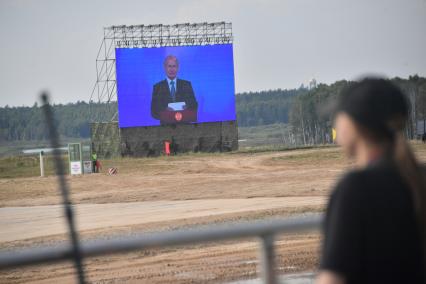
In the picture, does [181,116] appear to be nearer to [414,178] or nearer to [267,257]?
[267,257]

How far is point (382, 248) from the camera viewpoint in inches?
96.4

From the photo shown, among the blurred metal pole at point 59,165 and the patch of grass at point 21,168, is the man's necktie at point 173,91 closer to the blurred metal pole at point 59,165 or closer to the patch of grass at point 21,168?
the patch of grass at point 21,168

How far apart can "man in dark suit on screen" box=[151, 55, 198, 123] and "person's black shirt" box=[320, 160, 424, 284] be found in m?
66.1

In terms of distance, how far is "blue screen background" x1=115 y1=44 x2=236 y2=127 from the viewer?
225 feet

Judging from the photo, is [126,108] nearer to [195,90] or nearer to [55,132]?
[195,90]

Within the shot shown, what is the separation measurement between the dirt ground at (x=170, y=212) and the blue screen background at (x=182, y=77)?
587 inches

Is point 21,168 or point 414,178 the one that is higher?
point 414,178

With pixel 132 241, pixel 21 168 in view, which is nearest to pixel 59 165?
pixel 132 241

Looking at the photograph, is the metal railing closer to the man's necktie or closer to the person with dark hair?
the person with dark hair

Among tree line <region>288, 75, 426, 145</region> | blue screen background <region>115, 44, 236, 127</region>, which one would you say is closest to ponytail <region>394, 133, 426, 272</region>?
blue screen background <region>115, 44, 236, 127</region>

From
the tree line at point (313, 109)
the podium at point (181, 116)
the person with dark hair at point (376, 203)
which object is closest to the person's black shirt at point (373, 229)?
the person with dark hair at point (376, 203)

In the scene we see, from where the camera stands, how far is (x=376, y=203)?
2443 mm

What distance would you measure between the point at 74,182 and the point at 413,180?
4031 cm

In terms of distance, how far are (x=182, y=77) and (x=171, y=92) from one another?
175 centimetres
